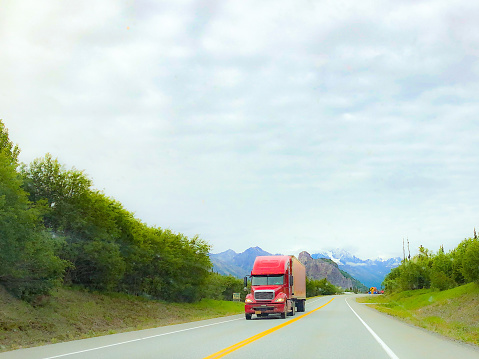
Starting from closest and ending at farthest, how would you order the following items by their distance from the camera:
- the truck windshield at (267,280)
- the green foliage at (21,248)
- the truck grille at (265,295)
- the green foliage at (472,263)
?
the green foliage at (21,248) → the truck grille at (265,295) → the truck windshield at (267,280) → the green foliage at (472,263)

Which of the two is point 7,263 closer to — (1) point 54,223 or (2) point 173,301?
(1) point 54,223

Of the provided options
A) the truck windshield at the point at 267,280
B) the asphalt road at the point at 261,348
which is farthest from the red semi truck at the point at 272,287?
the asphalt road at the point at 261,348

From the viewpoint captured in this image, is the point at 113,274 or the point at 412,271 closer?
the point at 113,274

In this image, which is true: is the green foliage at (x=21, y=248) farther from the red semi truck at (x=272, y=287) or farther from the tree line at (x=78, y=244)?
the red semi truck at (x=272, y=287)

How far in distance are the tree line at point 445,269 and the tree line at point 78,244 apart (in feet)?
92.6

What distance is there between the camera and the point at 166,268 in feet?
175

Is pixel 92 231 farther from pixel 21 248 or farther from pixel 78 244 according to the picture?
pixel 21 248

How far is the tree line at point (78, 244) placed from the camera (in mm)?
27516

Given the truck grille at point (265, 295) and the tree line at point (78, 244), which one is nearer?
the tree line at point (78, 244)

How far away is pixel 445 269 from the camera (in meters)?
70.3

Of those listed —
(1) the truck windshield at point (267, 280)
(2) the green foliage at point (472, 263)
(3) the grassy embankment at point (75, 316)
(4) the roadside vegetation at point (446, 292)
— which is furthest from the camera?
(2) the green foliage at point (472, 263)

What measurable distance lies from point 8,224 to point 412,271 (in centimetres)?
7326

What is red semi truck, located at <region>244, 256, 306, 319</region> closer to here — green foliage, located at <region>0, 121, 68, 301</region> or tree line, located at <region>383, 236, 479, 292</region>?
green foliage, located at <region>0, 121, 68, 301</region>

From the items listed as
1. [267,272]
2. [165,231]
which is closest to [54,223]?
[267,272]
